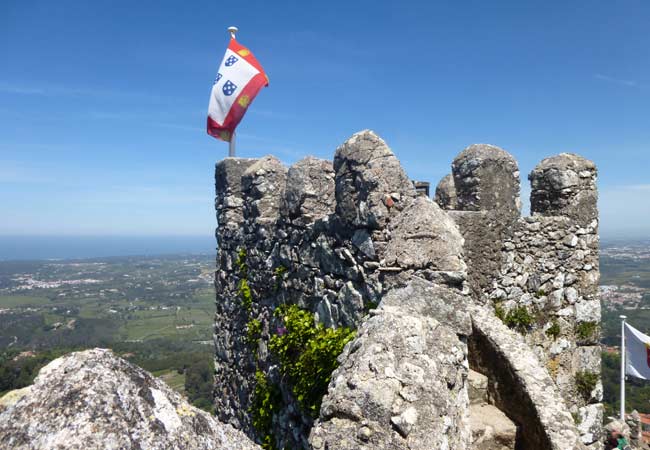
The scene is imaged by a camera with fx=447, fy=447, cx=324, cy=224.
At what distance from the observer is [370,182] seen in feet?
14.5

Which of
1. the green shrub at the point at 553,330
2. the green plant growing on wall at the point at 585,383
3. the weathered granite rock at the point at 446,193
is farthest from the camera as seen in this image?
the weathered granite rock at the point at 446,193

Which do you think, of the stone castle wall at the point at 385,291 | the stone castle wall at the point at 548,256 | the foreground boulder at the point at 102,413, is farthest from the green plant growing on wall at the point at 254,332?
the foreground boulder at the point at 102,413

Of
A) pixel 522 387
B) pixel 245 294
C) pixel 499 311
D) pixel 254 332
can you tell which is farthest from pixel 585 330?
pixel 245 294

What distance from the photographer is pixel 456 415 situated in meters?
2.59

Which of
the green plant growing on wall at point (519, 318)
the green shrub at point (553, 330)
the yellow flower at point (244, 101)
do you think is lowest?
the green shrub at point (553, 330)

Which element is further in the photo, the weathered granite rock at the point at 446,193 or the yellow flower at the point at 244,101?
the yellow flower at the point at 244,101

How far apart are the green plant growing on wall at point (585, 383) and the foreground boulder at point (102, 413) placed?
6734 millimetres

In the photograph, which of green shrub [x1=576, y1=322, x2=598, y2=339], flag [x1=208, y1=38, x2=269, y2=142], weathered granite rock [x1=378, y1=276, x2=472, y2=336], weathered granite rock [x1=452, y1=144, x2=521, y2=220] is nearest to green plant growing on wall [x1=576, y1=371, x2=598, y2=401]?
green shrub [x1=576, y1=322, x2=598, y2=339]

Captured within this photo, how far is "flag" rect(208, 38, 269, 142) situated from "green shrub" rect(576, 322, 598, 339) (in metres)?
6.67

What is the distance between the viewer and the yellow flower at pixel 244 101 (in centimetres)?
827

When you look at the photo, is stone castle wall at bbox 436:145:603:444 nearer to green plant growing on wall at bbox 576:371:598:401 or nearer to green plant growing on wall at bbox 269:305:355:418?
green plant growing on wall at bbox 576:371:598:401

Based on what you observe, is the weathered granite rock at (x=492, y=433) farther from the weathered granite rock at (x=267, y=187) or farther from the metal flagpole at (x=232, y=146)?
the metal flagpole at (x=232, y=146)

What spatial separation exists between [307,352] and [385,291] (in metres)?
1.53

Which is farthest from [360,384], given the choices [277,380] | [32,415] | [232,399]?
[232,399]
